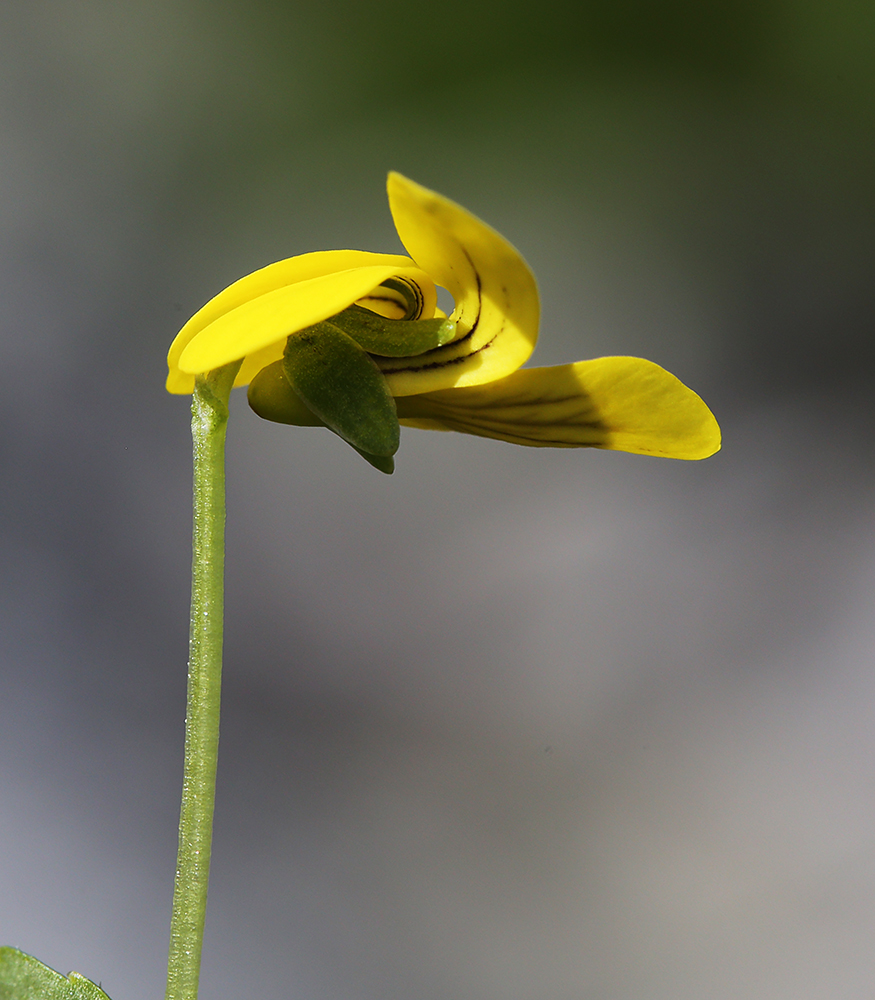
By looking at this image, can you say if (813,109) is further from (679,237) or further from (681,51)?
(679,237)

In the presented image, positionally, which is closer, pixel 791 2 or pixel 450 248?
pixel 450 248

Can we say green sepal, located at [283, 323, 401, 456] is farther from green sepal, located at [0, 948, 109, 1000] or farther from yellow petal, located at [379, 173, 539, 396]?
green sepal, located at [0, 948, 109, 1000]

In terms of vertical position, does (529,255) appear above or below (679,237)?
below

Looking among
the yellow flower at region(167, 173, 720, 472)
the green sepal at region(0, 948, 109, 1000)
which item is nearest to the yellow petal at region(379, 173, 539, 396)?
the yellow flower at region(167, 173, 720, 472)

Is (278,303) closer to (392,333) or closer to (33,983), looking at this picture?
(392,333)

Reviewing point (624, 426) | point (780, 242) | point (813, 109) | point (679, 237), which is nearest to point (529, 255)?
point (679, 237)

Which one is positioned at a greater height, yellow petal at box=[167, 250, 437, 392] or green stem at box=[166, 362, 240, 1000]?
yellow petal at box=[167, 250, 437, 392]

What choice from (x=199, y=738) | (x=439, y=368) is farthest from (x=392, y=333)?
(x=199, y=738)
